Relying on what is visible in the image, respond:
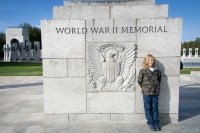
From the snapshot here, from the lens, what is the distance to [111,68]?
3867mm

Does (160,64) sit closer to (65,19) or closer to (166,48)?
(166,48)

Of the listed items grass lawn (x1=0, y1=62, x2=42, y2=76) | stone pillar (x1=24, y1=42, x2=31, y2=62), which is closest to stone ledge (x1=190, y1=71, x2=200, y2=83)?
grass lawn (x1=0, y1=62, x2=42, y2=76)

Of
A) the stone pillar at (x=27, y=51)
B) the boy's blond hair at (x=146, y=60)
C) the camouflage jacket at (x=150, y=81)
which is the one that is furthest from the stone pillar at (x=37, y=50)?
the camouflage jacket at (x=150, y=81)

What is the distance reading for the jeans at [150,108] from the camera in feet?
11.8

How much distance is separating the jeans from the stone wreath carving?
513 mm

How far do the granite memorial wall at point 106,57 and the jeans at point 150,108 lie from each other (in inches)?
13.8

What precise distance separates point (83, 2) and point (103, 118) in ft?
10.9

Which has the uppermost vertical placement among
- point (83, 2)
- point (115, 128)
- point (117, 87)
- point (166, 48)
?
point (83, 2)

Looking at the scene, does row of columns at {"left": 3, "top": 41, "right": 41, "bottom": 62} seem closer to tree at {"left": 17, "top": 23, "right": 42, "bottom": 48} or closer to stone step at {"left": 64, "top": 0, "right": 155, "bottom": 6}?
tree at {"left": 17, "top": 23, "right": 42, "bottom": 48}

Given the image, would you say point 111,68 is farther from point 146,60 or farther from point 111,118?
point 111,118

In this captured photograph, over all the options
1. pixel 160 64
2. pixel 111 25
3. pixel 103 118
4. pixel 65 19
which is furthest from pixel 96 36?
pixel 103 118

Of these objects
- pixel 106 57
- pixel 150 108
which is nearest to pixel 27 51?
pixel 106 57

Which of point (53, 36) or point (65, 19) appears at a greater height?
point (65, 19)

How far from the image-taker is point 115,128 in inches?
146
